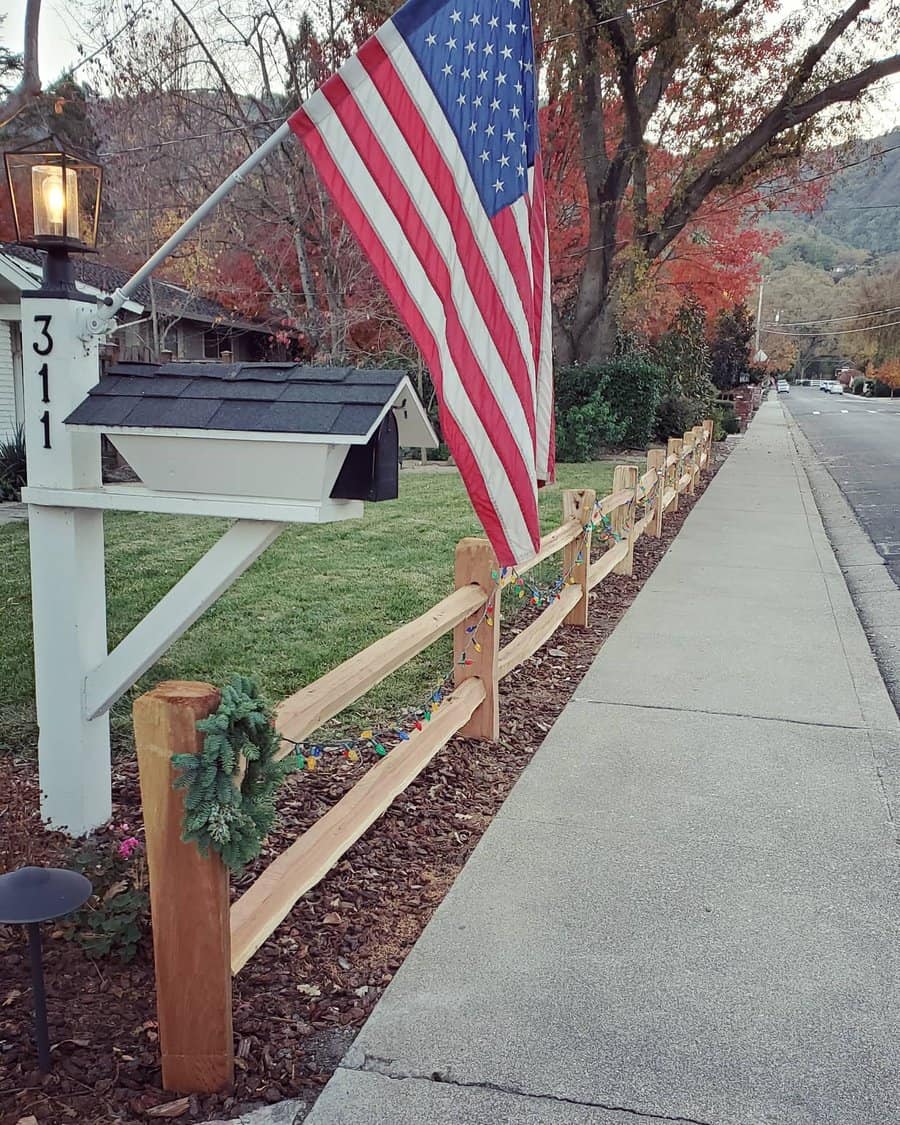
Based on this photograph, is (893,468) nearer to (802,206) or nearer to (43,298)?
(802,206)

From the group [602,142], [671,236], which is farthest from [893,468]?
[602,142]

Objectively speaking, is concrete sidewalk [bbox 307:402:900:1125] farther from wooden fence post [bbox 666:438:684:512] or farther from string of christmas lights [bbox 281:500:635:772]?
wooden fence post [bbox 666:438:684:512]

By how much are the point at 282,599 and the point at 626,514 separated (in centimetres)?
321

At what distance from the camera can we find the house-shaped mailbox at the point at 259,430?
2.72 meters

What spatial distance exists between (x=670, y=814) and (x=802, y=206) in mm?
22416

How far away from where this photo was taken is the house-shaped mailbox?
107 inches

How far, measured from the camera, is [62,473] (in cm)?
310

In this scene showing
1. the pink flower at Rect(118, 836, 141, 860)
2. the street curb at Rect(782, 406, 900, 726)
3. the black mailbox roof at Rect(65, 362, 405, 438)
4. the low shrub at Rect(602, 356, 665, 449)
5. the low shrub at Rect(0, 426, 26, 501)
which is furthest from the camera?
the low shrub at Rect(602, 356, 665, 449)

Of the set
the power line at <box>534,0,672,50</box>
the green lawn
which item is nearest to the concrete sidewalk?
the green lawn

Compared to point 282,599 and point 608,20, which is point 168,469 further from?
point 608,20

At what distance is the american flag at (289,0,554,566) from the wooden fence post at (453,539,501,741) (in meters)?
0.75

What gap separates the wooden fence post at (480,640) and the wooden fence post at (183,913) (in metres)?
2.28

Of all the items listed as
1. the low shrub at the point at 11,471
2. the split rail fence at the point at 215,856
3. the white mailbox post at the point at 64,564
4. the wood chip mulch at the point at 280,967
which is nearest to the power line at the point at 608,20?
the low shrub at the point at 11,471

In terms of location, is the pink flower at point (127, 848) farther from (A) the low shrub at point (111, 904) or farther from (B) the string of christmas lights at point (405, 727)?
(B) the string of christmas lights at point (405, 727)
